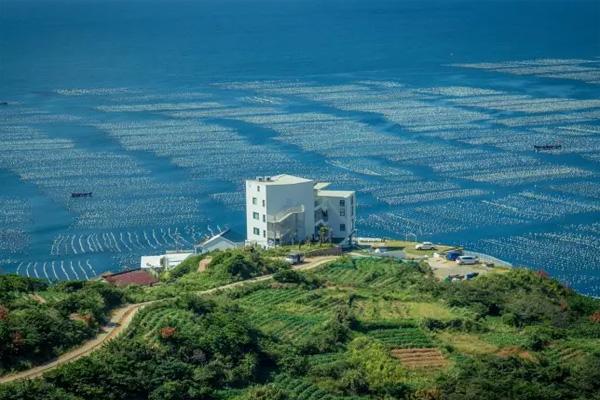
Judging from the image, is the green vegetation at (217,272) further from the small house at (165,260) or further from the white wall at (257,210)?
the white wall at (257,210)

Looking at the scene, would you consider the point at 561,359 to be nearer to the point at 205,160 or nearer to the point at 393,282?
the point at 393,282

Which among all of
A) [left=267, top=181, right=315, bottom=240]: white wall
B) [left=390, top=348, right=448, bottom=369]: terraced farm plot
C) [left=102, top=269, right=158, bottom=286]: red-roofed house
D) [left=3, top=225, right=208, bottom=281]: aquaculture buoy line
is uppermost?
[left=267, top=181, right=315, bottom=240]: white wall

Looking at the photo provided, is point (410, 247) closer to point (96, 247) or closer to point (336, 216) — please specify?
point (336, 216)

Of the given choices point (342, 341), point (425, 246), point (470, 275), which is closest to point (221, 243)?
point (425, 246)

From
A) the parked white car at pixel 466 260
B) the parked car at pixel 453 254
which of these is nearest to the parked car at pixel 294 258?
the parked car at pixel 453 254

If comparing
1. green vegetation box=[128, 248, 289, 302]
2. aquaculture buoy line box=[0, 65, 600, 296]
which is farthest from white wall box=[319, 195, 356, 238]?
aquaculture buoy line box=[0, 65, 600, 296]

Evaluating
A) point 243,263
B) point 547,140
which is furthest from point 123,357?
point 547,140

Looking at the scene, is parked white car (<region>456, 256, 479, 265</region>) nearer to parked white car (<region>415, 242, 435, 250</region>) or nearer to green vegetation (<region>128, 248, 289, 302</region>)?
parked white car (<region>415, 242, 435, 250</region>)
